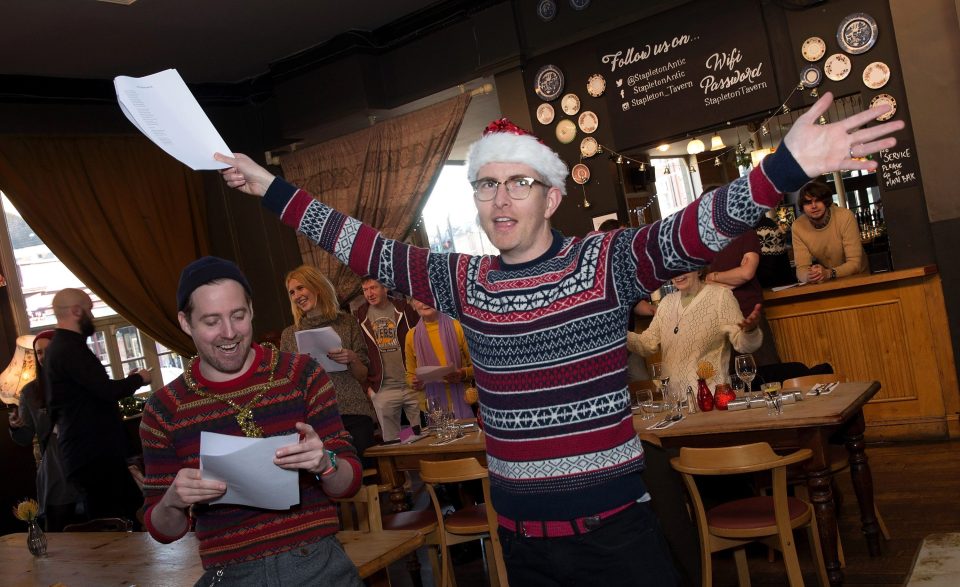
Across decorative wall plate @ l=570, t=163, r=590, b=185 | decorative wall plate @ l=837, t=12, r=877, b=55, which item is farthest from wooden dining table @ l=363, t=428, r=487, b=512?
decorative wall plate @ l=837, t=12, r=877, b=55

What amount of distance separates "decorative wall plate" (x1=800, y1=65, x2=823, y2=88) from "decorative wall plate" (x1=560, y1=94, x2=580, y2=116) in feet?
5.55

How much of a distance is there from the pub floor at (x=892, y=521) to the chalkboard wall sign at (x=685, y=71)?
2455 mm

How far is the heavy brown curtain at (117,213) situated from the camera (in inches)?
282

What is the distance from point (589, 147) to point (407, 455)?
10.2 ft

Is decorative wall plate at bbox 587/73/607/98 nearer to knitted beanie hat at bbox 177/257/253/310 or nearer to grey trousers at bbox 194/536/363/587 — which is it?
knitted beanie hat at bbox 177/257/253/310

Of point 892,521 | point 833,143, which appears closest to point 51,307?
point 892,521

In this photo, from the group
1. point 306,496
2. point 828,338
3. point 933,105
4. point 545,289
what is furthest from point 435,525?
point 933,105

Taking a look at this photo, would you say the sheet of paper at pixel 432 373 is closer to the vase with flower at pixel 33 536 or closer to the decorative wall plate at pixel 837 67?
the vase with flower at pixel 33 536

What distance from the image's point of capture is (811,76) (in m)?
5.79

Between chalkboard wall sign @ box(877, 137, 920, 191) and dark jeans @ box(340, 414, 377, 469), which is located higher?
chalkboard wall sign @ box(877, 137, 920, 191)

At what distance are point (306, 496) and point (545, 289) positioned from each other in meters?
0.75

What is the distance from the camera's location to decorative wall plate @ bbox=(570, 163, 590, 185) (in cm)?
684

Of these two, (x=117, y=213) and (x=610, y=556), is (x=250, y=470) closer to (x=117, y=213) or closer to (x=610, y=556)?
(x=610, y=556)

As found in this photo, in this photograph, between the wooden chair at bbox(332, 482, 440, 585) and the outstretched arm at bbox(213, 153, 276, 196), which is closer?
the outstretched arm at bbox(213, 153, 276, 196)
